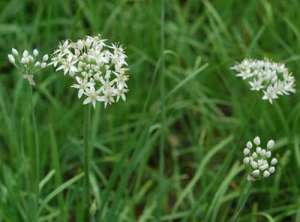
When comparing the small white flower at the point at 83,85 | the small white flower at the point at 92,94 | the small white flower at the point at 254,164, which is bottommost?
the small white flower at the point at 254,164

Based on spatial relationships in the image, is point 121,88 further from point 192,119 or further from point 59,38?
point 59,38

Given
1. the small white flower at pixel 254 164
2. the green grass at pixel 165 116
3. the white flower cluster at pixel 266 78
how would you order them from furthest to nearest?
the green grass at pixel 165 116, the white flower cluster at pixel 266 78, the small white flower at pixel 254 164

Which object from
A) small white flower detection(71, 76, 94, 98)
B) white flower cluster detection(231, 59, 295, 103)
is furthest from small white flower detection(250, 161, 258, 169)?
small white flower detection(71, 76, 94, 98)

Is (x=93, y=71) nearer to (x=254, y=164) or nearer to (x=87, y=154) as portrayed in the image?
(x=87, y=154)

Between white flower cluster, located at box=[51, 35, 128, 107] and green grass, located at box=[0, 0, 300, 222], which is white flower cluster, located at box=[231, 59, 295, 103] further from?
white flower cluster, located at box=[51, 35, 128, 107]

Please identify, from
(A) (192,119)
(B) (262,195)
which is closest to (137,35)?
(A) (192,119)

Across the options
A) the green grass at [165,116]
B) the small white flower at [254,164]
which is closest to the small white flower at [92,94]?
the small white flower at [254,164]

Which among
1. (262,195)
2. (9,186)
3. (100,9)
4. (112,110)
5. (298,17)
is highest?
(100,9)

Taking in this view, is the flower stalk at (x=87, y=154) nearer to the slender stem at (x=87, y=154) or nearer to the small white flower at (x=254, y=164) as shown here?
the slender stem at (x=87, y=154)
